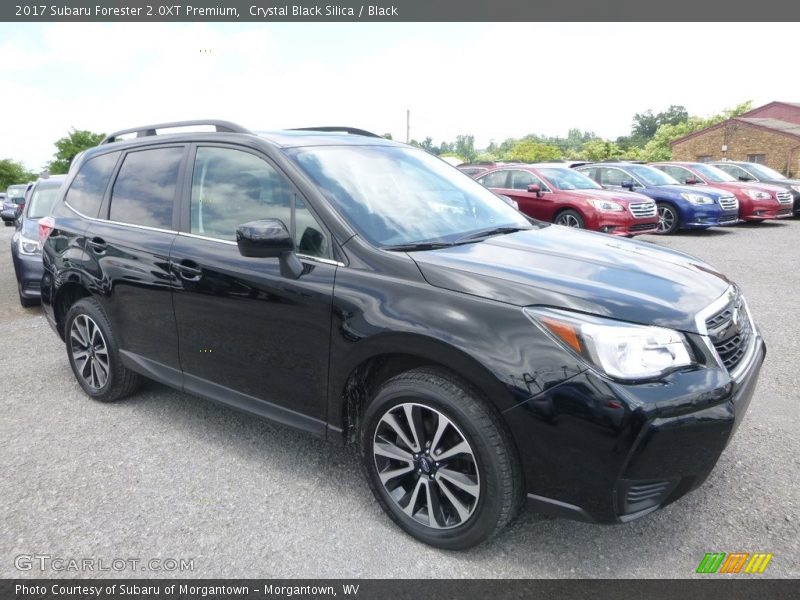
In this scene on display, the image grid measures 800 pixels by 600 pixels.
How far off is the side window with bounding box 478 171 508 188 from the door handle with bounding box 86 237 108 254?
31.6 feet

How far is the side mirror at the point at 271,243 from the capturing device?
2.71 metres

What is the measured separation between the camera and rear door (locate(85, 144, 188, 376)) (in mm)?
3520

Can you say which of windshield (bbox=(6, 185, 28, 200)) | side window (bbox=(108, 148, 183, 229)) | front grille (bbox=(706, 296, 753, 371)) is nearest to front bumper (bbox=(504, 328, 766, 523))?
front grille (bbox=(706, 296, 753, 371))

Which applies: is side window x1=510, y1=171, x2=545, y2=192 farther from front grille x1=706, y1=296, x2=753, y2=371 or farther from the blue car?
front grille x1=706, y1=296, x2=753, y2=371

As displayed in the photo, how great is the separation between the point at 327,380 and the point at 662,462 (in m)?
1.44

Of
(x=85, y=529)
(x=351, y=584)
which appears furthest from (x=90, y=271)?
(x=351, y=584)

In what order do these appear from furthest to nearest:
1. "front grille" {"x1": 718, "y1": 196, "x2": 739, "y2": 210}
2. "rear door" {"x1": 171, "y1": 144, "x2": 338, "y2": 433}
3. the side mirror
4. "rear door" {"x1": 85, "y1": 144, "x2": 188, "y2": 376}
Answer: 1. "front grille" {"x1": 718, "y1": 196, "x2": 739, "y2": 210}
2. "rear door" {"x1": 85, "y1": 144, "x2": 188, "y2": 376}
3. "rear door" {"x1": 171, "y1": 144, "x2": 338, "y2": 433}
4. the side mirror

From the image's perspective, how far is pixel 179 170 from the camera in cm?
357

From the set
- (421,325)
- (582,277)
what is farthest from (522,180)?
(421,325)

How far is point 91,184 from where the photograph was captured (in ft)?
14.1

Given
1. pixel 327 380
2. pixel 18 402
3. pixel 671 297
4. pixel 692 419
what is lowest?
pixel 18 402

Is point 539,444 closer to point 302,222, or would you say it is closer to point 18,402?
point 302,222

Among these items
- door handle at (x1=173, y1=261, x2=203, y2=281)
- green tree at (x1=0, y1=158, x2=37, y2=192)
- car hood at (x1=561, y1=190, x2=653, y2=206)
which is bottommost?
green tree at (x1=0, y1=158, x2=37, y2=192)

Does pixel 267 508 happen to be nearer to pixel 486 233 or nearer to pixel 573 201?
pixel 486 233
